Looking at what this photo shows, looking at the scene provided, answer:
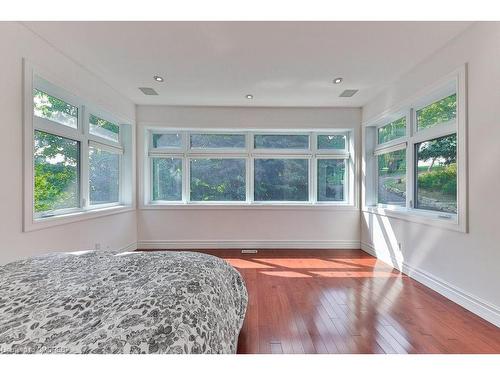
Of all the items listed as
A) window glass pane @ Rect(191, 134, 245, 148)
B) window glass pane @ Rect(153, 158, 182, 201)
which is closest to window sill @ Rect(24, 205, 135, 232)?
window glass pane @ Rect(153, 158, 182, 201)

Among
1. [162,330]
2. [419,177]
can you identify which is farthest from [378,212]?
[162,330]

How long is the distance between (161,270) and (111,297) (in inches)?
12.4

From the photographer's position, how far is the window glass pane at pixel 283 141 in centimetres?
471

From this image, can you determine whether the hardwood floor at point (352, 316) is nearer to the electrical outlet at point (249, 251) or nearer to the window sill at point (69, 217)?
the electrical outlet at point (249, 251)

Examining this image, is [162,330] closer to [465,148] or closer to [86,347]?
[86,347]

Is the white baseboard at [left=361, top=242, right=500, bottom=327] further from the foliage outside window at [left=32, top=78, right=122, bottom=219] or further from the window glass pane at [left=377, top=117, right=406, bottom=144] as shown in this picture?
the foliage outside window at [left=32, top=78, right=122, bottom=219]

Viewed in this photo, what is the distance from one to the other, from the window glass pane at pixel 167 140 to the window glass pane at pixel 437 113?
12.7ft

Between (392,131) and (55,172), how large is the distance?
15.3 ft

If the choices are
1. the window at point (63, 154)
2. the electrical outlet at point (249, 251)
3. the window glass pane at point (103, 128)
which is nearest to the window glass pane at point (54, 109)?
the window at point (63, 154)

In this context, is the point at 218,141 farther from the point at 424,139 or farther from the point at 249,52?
the point at 424,139

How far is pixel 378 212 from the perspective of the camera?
12.9ft

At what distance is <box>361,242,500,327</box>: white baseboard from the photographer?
2066 mm
